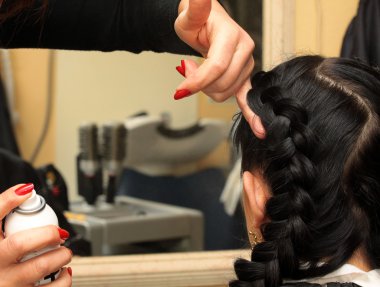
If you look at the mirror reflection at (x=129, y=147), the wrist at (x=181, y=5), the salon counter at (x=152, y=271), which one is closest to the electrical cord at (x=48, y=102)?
the mirror reflection at (x=129, y=147)

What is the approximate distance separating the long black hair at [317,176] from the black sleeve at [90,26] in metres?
0.19

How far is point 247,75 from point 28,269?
36 cm

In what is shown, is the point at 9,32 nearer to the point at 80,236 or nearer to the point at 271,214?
the point at 271,214

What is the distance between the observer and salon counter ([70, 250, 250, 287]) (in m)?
1.37

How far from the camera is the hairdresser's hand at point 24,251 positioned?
0.71 metres

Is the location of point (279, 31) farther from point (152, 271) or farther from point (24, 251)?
point (24, 251)

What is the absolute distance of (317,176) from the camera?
0.90m

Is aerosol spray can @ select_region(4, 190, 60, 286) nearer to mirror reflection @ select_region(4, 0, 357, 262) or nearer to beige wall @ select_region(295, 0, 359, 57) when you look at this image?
beige wall @ select_region(295, 0, 359, 57)

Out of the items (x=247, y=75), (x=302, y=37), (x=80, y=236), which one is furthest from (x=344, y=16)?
(x=80, y=236)

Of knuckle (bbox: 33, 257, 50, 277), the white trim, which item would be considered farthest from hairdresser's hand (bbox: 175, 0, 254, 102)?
the white trim

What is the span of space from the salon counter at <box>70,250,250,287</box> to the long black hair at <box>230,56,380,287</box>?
48 cm

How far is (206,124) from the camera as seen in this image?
2.27 metres

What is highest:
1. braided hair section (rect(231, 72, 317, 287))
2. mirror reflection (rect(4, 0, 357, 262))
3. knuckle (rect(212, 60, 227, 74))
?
knuckle (rect(212, 60, 227, 74))

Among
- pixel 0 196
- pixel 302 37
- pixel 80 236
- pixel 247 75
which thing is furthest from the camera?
pixel 80 236
